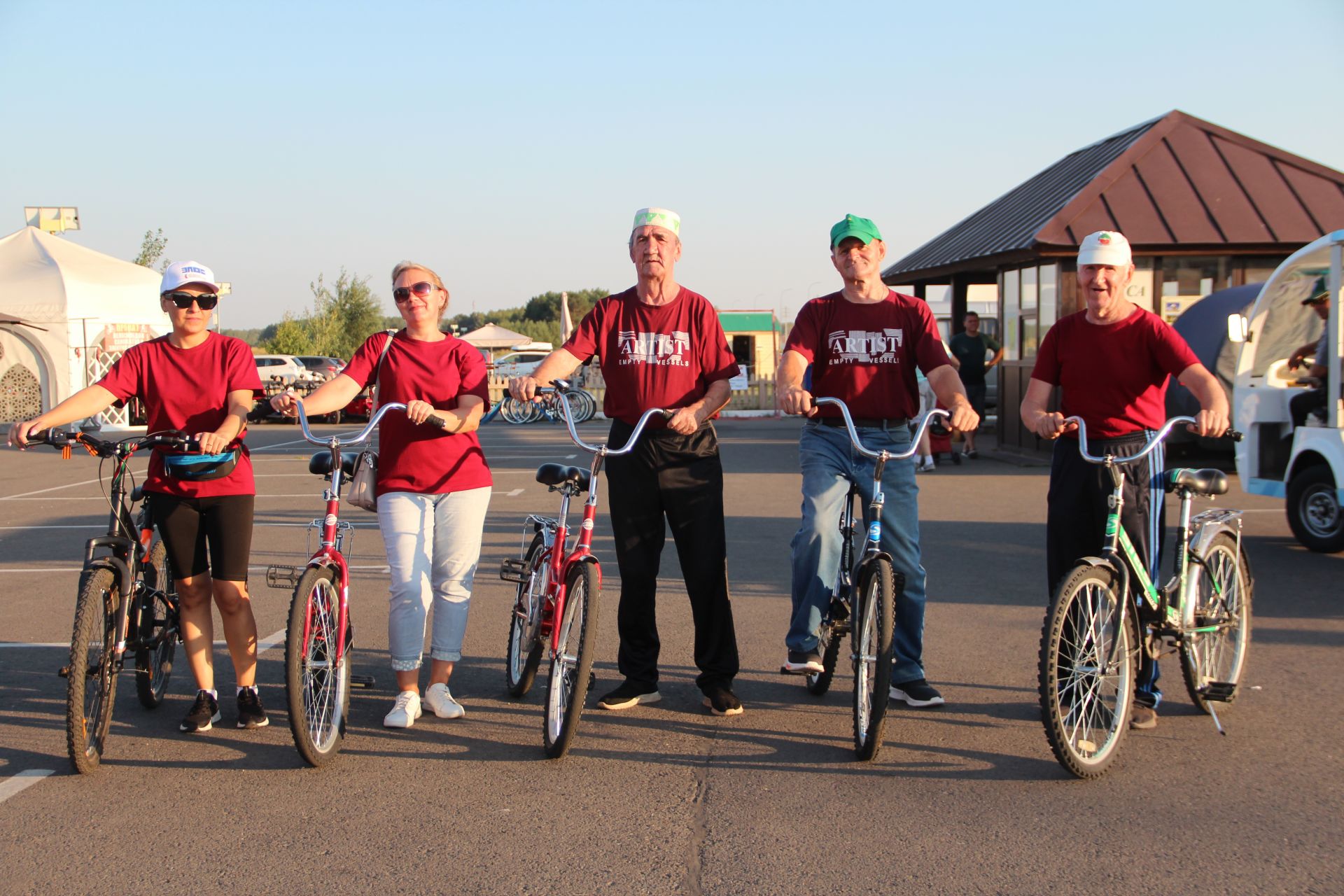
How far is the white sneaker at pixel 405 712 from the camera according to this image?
5.11m

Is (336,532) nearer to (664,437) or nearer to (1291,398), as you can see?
(664,437)

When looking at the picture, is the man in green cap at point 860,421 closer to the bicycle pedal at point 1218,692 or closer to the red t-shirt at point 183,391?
the bicycle pedal at point 1218,692

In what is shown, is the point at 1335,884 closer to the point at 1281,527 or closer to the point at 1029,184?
the point at 1281,527

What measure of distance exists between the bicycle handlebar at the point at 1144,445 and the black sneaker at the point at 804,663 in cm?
148

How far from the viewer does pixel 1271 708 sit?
5.32 meters

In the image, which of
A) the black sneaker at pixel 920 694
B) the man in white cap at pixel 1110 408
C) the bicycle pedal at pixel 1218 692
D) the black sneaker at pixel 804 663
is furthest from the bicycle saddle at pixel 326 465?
the bicycle pedal at pixel 1218 692

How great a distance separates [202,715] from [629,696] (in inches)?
71.6

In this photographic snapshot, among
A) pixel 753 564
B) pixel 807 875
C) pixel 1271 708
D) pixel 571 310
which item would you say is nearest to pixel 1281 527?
pixel 753 564

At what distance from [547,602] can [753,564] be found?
425cm

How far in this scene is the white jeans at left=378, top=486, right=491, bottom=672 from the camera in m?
5.03

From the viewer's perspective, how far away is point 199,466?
193 inches

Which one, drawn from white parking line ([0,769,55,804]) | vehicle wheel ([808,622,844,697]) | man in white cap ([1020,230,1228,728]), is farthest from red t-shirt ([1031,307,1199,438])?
white parking line ([0,769,55,804])

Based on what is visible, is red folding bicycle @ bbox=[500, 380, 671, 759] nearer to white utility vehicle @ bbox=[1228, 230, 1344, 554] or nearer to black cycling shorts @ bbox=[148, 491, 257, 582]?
black cycling shorts @ bbox=[148, 491, 257, 582]

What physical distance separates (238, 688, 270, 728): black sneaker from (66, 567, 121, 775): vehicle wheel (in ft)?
1.71
